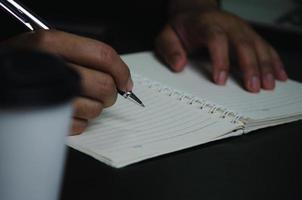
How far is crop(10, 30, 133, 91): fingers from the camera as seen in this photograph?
2.26 feet

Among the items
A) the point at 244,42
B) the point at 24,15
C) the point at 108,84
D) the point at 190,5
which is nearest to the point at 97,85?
the point at 108,84

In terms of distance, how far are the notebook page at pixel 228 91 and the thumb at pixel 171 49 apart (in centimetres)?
2

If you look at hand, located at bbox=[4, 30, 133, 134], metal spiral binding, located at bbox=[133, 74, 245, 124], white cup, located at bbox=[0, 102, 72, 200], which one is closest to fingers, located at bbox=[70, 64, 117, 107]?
hand, located at bbox=[4, 30, 133, 134]

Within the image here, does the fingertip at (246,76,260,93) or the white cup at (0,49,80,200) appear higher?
the fingertip at (246,76,260,93)

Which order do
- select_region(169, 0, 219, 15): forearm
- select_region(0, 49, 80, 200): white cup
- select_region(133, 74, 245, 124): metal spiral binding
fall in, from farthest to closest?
select_region(169, 0, 219, 15): forearm
select_region(133, 74, 245, 124): metal spiral binding
select_region(0, 49, 80, 200): white cup

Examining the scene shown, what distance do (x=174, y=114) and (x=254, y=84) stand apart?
0.23m

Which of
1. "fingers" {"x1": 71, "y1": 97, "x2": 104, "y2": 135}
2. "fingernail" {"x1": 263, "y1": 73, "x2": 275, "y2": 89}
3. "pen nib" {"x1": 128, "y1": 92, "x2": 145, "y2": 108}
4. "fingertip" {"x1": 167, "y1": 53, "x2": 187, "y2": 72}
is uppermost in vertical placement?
"fingertip" {"x1": 167, "y1": 53, "x2": 187, "y2": 72}

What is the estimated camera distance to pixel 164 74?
98cm

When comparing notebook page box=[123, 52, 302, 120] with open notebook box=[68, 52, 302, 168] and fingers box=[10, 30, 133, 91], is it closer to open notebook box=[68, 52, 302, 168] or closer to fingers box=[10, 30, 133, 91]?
open notebook box=[68, 52, 302, 168]

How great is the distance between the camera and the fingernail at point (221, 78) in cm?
97

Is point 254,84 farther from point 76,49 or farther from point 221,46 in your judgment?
point 76,49

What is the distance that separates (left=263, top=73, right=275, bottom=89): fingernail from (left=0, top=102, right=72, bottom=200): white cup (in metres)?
0.66

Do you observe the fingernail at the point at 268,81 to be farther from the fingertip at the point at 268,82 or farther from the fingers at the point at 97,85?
the fingers at the point at 97,85

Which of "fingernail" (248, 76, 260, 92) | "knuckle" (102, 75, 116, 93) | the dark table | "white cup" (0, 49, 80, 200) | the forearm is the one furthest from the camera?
the forearm
